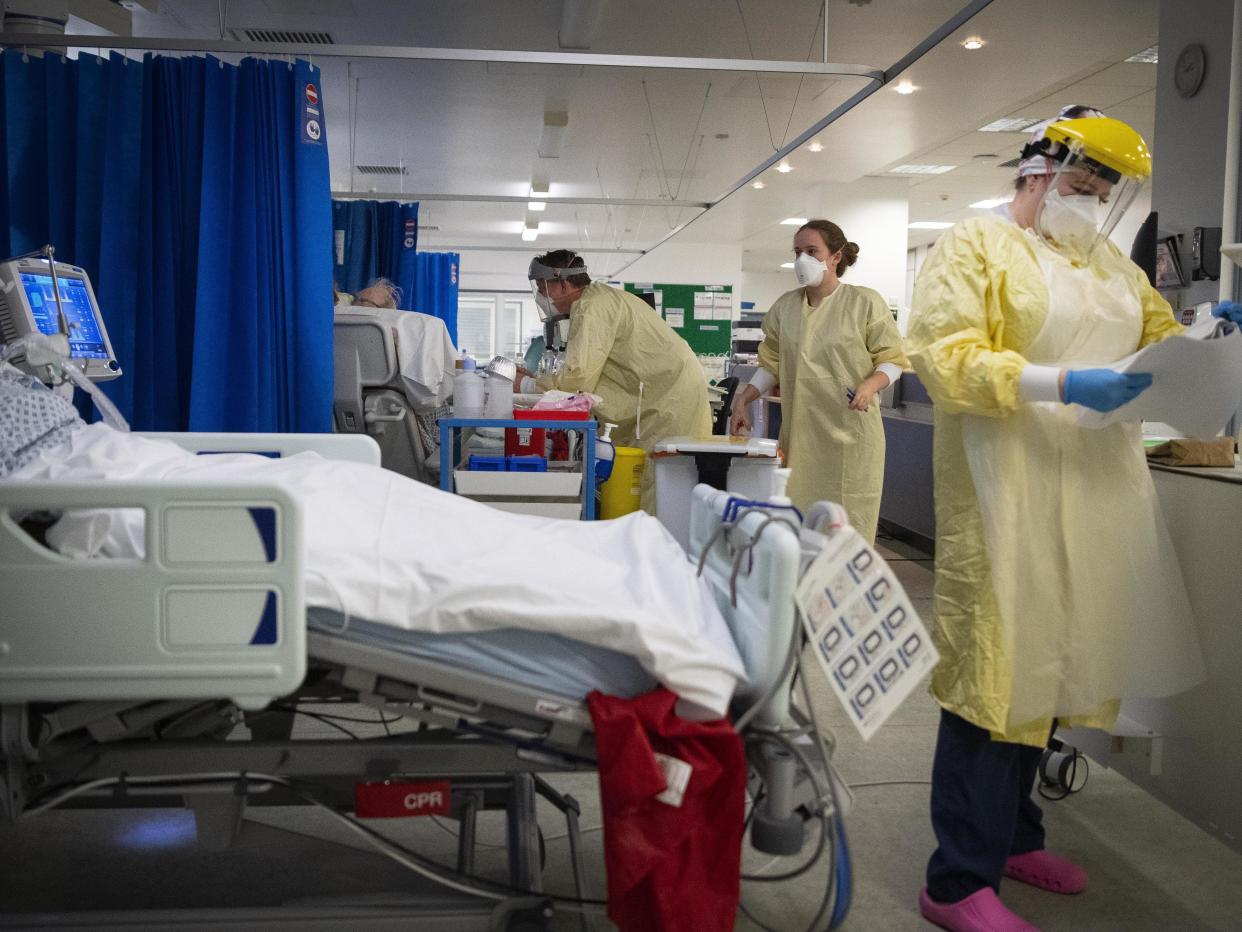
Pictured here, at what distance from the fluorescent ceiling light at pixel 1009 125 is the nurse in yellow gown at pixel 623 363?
16.8 feet

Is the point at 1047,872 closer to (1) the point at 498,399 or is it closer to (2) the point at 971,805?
(2) the point at 971,805

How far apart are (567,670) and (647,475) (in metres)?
2.60

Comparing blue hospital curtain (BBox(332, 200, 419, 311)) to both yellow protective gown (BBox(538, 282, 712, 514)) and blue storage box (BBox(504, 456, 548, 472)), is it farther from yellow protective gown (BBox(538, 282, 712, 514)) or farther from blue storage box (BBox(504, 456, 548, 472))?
blue storage box (BBox(504, 456, 548, 472))

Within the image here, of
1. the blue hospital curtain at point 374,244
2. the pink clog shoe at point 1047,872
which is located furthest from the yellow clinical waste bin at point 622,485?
the blue hospital curtain at point 374,244

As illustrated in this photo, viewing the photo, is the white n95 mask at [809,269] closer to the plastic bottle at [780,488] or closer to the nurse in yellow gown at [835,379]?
the nurse in yellow gown at [835,379]

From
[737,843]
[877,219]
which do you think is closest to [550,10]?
[877,219]

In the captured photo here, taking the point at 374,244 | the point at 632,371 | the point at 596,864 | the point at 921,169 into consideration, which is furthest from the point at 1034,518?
the point at 921,169

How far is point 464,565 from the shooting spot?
1.45m

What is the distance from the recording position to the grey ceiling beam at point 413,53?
3867 mm

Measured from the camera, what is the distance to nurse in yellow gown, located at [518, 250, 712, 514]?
402 cm

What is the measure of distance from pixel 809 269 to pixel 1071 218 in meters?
1.79

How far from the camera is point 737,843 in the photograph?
1.41 metres

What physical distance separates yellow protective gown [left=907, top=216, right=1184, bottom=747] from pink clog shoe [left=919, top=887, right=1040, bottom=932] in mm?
313

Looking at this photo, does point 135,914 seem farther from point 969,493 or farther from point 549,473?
point 549,473
